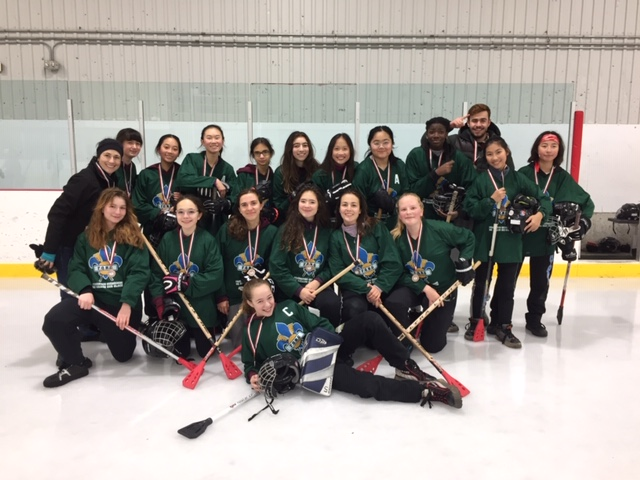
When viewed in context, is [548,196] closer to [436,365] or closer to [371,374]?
[436,365]

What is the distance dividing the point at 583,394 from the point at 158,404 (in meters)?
2.01

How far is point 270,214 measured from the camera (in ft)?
9.59

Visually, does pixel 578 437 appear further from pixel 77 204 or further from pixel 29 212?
pixel 29 212

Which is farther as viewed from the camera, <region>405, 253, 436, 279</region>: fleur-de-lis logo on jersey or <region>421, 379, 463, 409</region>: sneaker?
<region>405, 253, 436, 279</region>: fleur-de-lis logo on jersey

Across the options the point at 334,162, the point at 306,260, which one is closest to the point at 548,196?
the point at 334,162

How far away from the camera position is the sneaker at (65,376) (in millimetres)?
2389

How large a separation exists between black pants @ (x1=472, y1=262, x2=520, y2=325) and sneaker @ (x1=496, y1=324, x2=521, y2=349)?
0.11 feet

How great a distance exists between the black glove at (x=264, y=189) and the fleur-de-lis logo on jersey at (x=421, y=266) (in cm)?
97

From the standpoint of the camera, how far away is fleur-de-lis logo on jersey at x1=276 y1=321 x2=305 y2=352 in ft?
7.39

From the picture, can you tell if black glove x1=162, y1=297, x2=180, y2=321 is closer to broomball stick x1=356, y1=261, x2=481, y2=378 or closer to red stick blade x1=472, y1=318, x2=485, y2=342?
broomball stick x1=356, y1=261, x2=481, y2=378

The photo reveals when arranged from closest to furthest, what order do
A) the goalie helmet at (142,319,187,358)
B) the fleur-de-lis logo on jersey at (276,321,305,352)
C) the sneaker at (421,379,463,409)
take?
the sneaker at (421,379,463,409)
the fleur-de-lis logo on jersey at (276,321,305,352)
the goalie helmet at (142,319,187,358)

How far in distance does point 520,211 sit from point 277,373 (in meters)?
1.69

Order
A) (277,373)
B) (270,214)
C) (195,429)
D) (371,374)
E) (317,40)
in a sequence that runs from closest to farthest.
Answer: (195,429) → (277,373) → (371,374) → (270,214) → (317,40)

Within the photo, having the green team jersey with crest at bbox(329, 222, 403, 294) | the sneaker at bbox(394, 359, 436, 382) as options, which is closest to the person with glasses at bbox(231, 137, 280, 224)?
the green team jersey with crest at bbox(329, 222, 403, 294)
